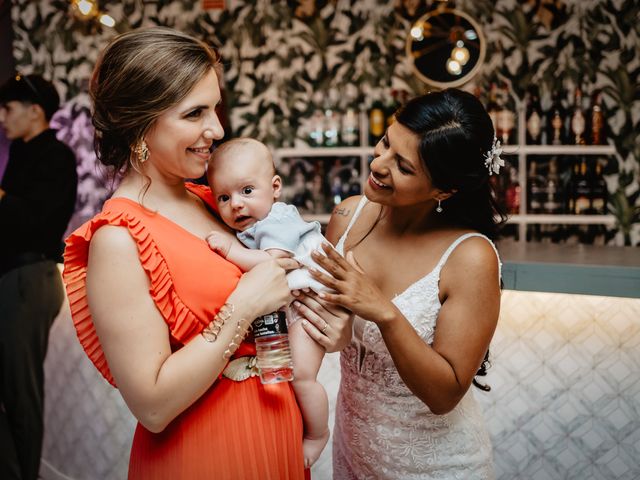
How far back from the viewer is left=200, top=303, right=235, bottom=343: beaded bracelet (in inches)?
51.0

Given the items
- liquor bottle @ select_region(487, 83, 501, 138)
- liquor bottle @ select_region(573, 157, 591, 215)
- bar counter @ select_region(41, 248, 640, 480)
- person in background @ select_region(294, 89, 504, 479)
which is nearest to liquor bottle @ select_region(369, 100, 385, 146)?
liquor bottle @ select_region(487, 83, 501, 138)

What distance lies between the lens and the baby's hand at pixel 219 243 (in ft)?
4.79

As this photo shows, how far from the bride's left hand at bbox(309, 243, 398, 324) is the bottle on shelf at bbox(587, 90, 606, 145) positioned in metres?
3.84

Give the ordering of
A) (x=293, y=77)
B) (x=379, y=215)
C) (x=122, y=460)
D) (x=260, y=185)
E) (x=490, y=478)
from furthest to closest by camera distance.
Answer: (x=293, y=77)
(x=122, y=460)
(x=379, y=215)
(x=490, y=478)
(x=260, y=185)

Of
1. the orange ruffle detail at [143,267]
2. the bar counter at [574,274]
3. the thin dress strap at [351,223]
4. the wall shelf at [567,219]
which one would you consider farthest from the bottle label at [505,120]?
the orange ruffle detail at [143,267]

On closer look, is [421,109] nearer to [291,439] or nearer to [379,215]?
[379,215]

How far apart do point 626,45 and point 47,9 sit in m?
4.94

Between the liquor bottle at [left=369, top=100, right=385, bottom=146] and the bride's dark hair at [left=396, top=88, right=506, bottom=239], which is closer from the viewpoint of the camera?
the bride's dark hair at [left=396, top=88, right=506, bottom=239]

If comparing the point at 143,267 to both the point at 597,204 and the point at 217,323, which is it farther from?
the point at 597,204

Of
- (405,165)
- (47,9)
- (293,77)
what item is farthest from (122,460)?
(47,9)

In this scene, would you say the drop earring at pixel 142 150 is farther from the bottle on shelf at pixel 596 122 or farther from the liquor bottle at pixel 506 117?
the bottle on shelf at pixel 596 122

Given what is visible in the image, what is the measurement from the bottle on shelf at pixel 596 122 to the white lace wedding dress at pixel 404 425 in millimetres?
3491

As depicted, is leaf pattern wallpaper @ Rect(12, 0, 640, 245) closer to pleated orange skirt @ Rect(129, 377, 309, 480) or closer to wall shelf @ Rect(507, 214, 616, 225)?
wall shelf @ Rect(507, 214, 616, 225)

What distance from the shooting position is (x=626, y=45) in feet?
15.3
